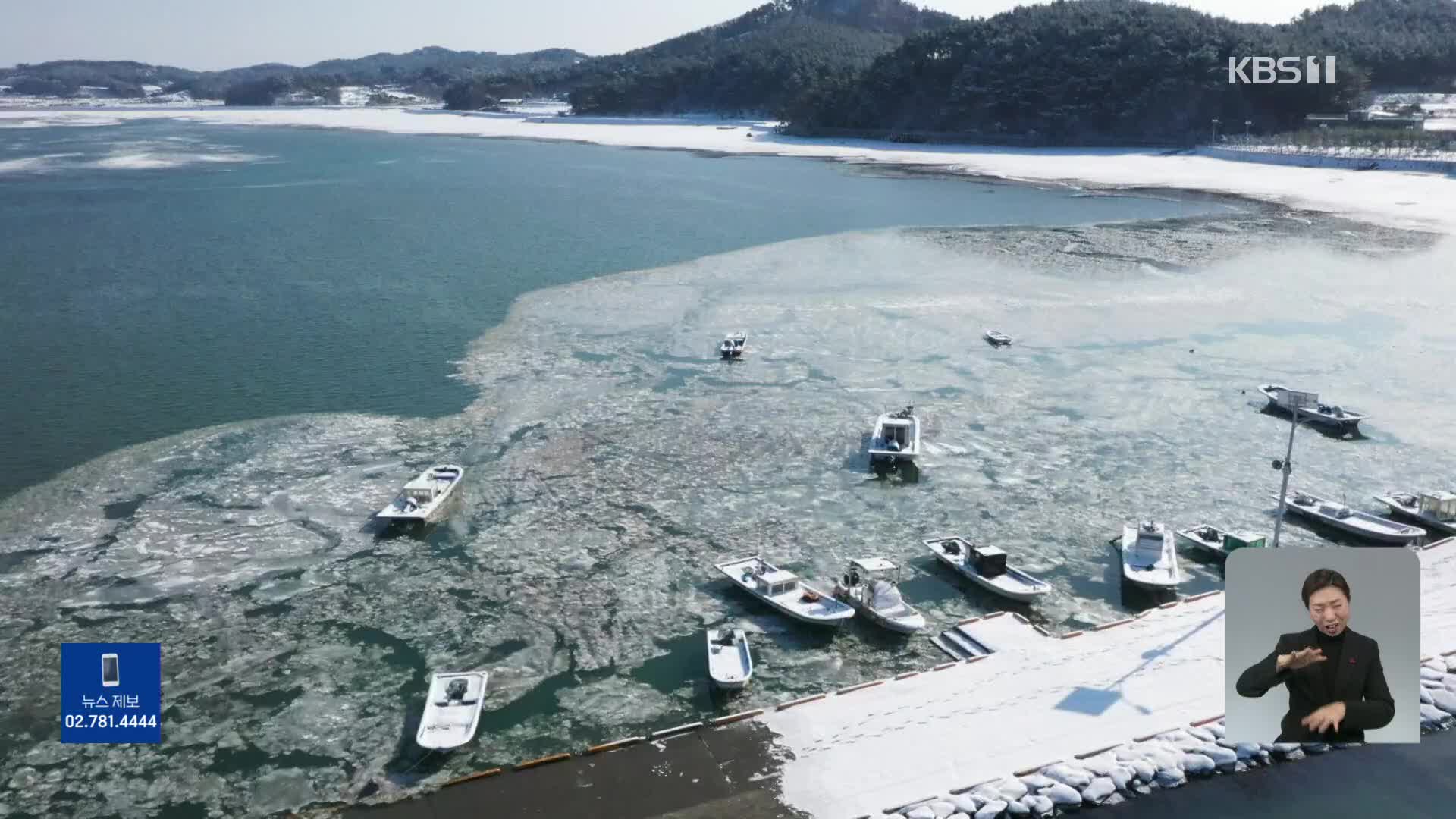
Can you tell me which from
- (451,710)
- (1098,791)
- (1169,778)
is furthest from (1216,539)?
(451,710)

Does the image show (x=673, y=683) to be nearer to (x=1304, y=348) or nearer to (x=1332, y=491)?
(x=1332, y=491)

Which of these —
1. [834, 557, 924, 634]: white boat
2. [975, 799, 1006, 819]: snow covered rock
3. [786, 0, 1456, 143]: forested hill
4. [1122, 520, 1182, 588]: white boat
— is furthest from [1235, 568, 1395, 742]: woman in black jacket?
[786, 0, 1456, 143]: forested hill

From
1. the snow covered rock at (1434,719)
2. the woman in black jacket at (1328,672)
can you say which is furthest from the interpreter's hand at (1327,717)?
the snow covered rock at (1434,719)

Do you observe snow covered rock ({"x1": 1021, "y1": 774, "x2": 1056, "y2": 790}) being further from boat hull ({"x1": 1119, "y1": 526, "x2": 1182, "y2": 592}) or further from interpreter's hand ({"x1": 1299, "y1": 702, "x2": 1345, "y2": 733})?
boat hull ({"x1": 1119, "y1": 526, "x2": 1182, "y2": 592})

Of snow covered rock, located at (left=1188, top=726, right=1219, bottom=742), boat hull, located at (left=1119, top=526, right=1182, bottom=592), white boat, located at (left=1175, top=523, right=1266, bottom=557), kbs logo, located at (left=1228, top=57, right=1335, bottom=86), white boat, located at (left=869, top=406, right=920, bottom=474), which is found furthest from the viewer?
kbs logo, located at (left=1228, top=57, right=1335, bottom=86)

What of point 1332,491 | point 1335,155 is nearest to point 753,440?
point 1332,491

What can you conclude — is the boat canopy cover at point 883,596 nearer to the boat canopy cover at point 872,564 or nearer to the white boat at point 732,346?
the boat canopy cover at point 872,564

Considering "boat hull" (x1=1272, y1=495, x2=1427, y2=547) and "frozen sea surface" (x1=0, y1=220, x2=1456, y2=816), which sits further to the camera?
"boat hull" (x1=1272, y1=495, x2=1427, y2=547)
